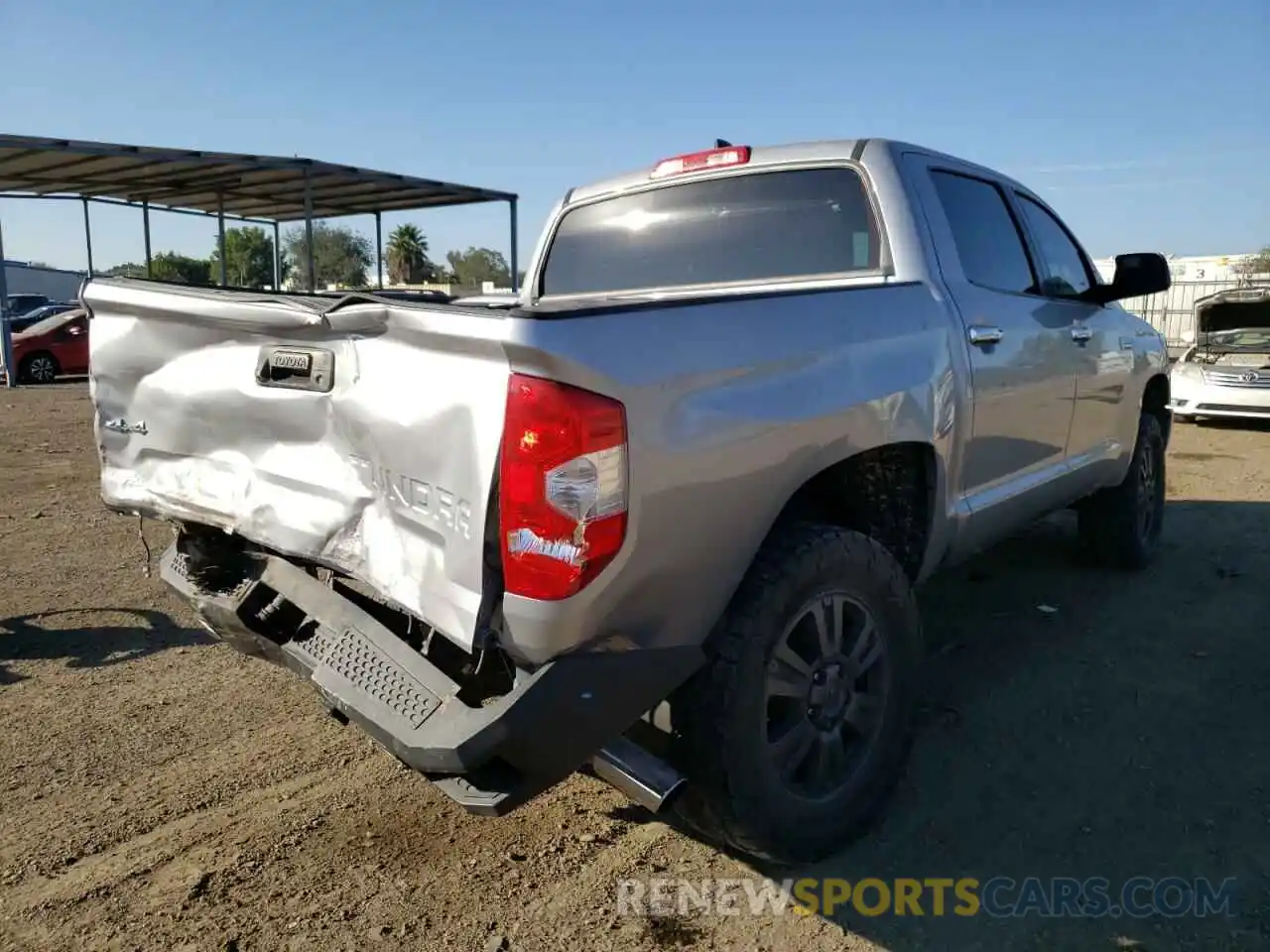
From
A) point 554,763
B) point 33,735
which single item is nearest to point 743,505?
point 554,763

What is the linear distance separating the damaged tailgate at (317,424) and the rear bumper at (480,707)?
0.15 m

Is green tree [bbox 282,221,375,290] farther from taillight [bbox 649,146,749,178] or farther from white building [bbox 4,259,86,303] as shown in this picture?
taillight [bbox 649,146,749,178]

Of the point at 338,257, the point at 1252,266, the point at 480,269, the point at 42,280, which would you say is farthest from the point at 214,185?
the point at 42,280

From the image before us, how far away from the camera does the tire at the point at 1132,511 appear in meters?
5.34

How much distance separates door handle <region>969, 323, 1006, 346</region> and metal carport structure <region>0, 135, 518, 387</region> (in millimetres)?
13046

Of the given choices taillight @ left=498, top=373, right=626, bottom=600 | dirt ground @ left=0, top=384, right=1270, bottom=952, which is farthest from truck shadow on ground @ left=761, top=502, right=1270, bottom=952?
taillight @ left=498, top=373, right=626, bottom=600

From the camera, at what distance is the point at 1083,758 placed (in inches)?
132

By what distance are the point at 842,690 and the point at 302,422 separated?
1.62 meters

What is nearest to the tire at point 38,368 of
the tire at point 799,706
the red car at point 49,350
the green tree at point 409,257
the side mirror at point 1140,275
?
the red car at point 49,350

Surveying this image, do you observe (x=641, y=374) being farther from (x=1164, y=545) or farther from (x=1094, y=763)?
(x=1164, y=545)

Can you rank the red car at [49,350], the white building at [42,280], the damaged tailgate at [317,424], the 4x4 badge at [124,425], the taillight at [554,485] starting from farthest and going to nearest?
1. the white building at [42,280]
2. the red car at [49,350]
3. the 4x4 badge at [124,425]
4. the damaged tailgate at [317,424]
5. the taillight at [554,485]

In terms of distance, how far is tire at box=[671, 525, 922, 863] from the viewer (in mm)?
2326

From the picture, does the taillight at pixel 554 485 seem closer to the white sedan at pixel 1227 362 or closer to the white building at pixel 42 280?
the white sedan at pixel 1227 362

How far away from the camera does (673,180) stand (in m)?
3.96
